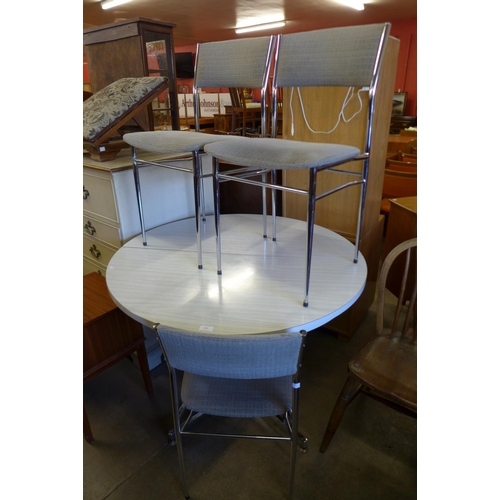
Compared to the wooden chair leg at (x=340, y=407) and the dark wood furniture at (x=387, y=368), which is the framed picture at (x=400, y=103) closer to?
the dark wood furniture at (x=387, y=368)

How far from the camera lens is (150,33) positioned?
262 cm

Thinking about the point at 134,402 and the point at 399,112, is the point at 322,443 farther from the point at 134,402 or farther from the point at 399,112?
the point at 399,112

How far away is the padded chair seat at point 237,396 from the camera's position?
1038 millimetres

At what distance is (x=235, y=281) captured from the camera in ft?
4.14

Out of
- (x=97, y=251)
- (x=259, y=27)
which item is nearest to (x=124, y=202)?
(x=97, y=251)

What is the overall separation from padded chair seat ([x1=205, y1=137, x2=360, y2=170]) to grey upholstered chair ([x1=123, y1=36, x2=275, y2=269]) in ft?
0.51

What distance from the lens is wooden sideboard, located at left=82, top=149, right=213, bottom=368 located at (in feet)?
5.11

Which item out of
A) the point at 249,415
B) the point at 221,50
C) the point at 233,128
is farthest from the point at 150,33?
the point at 249,415

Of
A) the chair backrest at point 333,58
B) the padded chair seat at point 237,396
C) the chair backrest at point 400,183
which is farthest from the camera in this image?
the chair backrest at point 400,183

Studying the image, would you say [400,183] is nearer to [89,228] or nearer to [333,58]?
[333,58]

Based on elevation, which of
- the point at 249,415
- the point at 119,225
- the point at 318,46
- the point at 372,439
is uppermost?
the point at 318,46

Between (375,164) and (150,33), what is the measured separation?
6.54ft

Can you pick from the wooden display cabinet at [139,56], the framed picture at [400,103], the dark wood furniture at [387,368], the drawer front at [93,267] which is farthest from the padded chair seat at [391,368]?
the framed picture at [400,103]

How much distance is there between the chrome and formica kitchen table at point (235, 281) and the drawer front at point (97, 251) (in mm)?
242
